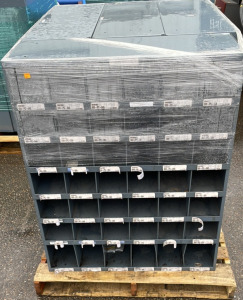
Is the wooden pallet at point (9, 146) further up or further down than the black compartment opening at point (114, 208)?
further down

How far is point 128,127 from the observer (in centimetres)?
214

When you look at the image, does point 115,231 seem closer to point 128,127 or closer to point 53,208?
point 53,208

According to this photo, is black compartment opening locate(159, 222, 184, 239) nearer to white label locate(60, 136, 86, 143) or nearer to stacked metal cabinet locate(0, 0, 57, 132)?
white label locate(60, 136, 86, 143)

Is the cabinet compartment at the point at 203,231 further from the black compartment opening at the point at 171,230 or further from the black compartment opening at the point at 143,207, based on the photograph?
the black compartment opening at the point at 143,207

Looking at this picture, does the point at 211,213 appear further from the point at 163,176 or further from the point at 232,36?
the point at 232,36

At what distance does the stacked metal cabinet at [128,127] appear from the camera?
196 cm

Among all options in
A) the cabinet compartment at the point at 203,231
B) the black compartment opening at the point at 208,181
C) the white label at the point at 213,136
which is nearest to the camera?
the white label at the point at 213,136

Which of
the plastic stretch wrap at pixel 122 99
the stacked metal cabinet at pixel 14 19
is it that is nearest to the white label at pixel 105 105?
the plastic stretch wrap at pixel 122 99

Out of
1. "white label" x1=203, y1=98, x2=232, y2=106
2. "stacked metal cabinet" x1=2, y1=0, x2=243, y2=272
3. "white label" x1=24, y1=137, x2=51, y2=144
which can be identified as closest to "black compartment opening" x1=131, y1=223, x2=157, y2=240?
"stacked metal cabinet" x1=2, y1=0, x2=243, y2=272

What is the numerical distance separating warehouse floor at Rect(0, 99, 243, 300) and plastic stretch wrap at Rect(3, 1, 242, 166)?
131 centimetres

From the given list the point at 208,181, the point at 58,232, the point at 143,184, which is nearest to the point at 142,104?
the point at 143,184

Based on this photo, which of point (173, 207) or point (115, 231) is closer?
point (173, 207)

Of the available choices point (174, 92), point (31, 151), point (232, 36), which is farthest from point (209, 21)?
point (31, 151)

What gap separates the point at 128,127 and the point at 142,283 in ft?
4.71
